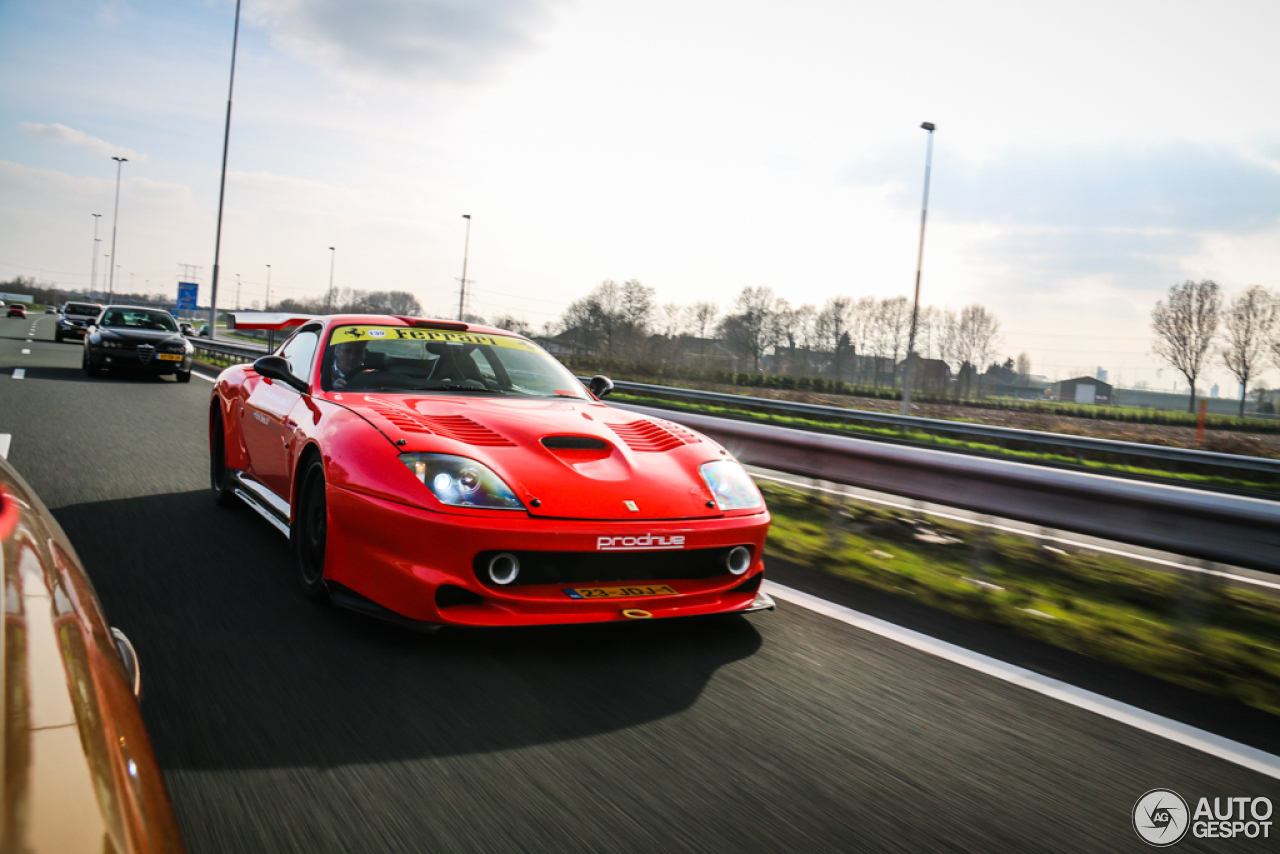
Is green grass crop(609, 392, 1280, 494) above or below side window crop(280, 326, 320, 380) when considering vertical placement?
below

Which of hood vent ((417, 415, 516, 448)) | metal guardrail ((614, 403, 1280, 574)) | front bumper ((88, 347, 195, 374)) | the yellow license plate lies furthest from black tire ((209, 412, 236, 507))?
front bumper ((88, 347, 195, 374))

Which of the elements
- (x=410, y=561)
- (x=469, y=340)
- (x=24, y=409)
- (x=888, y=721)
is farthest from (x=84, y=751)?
(x=24, y=409)

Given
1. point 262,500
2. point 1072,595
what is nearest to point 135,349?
point 262,500

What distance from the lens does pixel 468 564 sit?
11.3ft

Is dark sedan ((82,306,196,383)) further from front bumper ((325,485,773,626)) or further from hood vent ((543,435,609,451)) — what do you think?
hood vent ((543,435,609,451))

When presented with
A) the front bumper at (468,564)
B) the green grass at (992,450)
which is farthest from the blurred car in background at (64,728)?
the green grass at (992,450)

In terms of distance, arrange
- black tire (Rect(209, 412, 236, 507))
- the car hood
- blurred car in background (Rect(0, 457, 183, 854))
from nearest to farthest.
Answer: blurred car in background (Rect(0, 457, 183, 854))
the car hood
black tire (Rect(209, 412, 236, 507))

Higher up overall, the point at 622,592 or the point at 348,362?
the point at 348,362

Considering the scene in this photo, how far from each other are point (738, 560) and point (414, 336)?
248 centimetres

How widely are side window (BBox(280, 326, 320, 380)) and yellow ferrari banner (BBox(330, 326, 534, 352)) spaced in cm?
18

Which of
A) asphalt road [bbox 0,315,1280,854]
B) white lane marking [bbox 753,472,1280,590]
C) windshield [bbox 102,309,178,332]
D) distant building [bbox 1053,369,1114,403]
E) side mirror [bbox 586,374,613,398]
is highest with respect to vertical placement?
distant building [bbox 1053,369,1114,403]

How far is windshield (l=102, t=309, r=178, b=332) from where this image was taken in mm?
18922

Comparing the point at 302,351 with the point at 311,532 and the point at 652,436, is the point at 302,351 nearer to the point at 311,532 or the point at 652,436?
the point at 311,532

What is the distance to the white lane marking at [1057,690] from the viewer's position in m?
3.09
